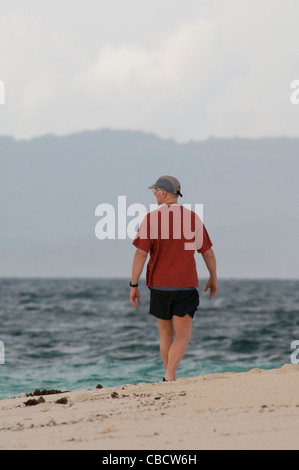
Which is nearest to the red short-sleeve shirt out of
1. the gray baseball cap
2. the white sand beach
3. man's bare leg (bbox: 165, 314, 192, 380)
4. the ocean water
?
the gray baseball cap

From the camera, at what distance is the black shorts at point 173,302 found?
21.1 ft

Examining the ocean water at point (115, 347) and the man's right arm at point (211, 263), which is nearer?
the man's right arm at point (211, 263)

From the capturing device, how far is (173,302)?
6.46 meters

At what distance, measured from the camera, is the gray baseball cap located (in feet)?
21.5

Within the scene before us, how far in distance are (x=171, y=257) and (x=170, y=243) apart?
0.47ft

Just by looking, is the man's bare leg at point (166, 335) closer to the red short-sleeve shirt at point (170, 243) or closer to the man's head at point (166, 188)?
the red short-sleeve shirt at point (170, 243)

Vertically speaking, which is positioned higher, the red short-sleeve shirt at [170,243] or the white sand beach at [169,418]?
the red short-sleeve shirt at [170,243]

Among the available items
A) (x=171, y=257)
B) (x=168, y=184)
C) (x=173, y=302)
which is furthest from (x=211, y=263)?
(x=168, y=184)

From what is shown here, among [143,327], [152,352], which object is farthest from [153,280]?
[143,327]

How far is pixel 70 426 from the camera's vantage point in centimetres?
482

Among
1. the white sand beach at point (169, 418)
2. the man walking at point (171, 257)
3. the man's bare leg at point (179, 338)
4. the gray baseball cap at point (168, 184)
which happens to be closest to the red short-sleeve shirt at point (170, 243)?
the man walking at point (171, 257)

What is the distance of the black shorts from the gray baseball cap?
1042mm

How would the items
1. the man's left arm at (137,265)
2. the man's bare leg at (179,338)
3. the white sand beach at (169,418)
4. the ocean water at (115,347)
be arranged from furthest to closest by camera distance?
1. the ocean water at (115,347)
2. the man's bare leg at (179,338)
3. the man's left arm at (137,265)
4. the white sand beach at (169,418)
